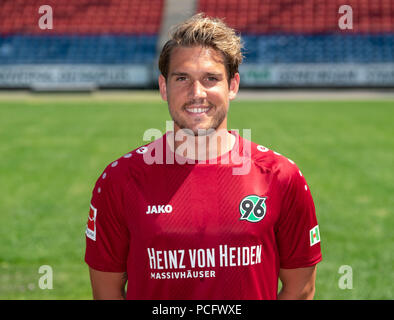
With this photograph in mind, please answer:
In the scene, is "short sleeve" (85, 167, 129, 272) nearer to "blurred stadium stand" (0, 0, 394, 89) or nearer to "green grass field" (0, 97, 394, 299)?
"green grass field" (0, 97, 394, 299)

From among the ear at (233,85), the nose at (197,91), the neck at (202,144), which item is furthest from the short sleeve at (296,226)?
the nose at (197,91)

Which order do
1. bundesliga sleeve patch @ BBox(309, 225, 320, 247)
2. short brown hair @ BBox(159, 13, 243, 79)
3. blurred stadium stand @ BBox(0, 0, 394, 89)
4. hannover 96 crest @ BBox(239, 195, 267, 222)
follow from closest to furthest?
short brown hair @ BBox(159, 13, 243, 79) → hannover 96 crest @ BBox(239, 195, 267, 222) → bundesliga sleeve patch @ BBox(309, 225, 320, 247) → blurred stadium stand @ BBox(0, 0, 394, 89)

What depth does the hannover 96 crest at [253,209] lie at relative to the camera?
2.27m

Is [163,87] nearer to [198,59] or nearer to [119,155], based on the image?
[198,59]

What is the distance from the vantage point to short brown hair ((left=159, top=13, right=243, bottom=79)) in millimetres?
2166

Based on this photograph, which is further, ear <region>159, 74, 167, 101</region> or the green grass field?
the green grass field

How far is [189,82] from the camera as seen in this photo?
2215 millimetres

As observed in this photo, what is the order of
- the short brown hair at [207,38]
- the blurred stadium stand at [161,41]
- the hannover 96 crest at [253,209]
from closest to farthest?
the short brown hair at [207,38] → the hannover 96 crest at [253,209] → the blurred stadium stand at [161,41]

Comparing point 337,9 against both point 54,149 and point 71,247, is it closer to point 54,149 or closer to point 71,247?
point 54,149

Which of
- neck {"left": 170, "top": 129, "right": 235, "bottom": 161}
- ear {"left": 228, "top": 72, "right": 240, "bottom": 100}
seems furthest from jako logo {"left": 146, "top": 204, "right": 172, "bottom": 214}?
ear {"left": 228, "top": 72, "right": 240, "bottom": 100}

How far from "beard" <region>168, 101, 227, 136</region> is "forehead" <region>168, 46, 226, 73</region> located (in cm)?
15

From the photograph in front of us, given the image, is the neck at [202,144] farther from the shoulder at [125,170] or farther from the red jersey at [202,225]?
the shoulder at [125,170]

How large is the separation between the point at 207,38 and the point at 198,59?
3.8 inches

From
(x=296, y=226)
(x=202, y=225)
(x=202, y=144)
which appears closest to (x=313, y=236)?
(x=296, y=226)
